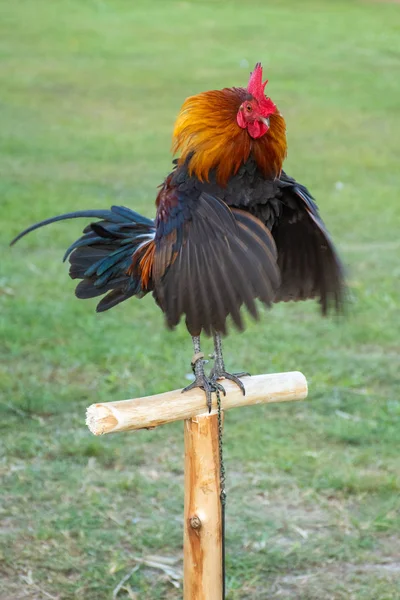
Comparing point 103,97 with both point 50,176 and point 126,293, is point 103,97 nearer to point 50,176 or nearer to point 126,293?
point 50,176

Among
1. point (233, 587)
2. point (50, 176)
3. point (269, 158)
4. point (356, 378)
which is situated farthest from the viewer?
point (50, 176)

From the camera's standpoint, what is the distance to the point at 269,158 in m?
3.41

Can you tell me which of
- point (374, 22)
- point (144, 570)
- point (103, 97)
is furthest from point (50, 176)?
point (374, 22)

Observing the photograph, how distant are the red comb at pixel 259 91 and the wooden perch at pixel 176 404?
942mm

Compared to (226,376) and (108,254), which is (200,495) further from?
(108,254)

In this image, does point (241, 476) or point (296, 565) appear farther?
point (241, 476)

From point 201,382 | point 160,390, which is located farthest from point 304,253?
point 160,390

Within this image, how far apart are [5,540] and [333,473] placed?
1.68 metres

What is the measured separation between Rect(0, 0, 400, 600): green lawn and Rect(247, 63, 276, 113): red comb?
2.03m

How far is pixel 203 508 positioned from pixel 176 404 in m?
0.37

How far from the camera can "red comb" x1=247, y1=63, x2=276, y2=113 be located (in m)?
3.34

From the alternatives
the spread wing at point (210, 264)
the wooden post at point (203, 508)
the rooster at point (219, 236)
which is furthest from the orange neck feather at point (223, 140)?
the wooden post at point (203, 508)

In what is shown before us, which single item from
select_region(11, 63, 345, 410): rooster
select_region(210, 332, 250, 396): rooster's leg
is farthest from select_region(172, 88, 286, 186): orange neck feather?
select_region(210, 332, 250, 396): rooster's leg

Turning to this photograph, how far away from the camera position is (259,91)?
133 inches
